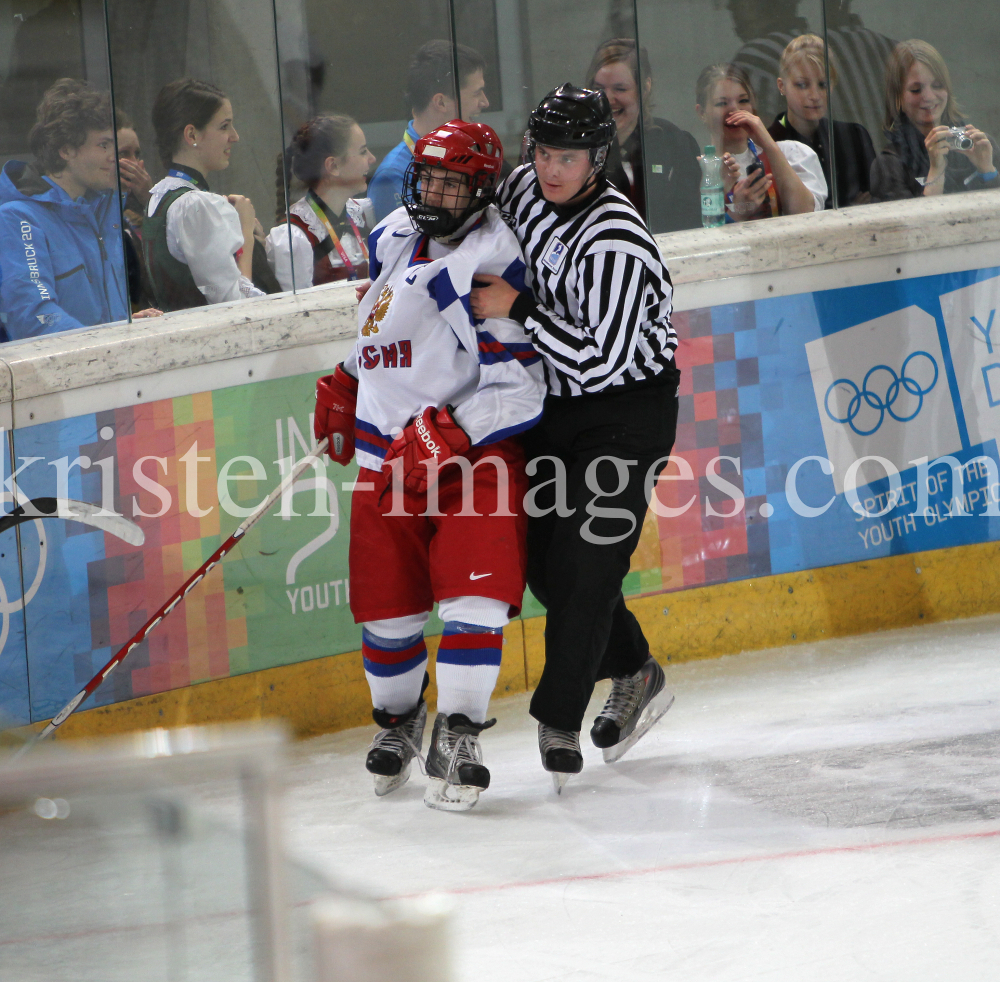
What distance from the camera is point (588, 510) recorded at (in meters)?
2.74

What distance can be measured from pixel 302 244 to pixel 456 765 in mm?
1540

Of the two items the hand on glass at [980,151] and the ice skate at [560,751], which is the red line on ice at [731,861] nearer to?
the ice skate at [560,751]

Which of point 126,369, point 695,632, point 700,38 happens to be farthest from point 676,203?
point 126,369

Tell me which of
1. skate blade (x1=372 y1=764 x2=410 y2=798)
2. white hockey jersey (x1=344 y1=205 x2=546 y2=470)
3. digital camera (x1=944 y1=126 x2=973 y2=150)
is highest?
digital camera (x1=944 y1=126 x2=973 y2=150)

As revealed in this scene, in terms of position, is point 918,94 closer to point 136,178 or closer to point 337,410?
point 337,410

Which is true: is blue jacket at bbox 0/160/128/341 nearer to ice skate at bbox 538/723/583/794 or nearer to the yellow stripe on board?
the yellow stripe on board

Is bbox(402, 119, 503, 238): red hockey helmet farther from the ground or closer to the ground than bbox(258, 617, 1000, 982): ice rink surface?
farther from the ground

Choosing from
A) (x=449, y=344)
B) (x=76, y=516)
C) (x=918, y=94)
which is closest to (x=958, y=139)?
(x=918, y=94)

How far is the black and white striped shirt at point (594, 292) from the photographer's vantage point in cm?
264

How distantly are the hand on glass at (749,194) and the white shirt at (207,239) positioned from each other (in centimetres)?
142

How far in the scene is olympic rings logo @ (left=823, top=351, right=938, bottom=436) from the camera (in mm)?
3842

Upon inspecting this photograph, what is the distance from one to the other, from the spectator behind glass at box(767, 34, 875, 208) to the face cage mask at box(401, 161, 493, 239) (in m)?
1.62

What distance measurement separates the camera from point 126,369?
3.14 meters

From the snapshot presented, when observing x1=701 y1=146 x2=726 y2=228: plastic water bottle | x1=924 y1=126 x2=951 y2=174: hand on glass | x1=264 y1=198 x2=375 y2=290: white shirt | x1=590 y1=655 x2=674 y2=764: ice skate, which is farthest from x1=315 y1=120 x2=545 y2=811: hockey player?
x1=924 y1=126 x2=951 y2=174: hand on glass
